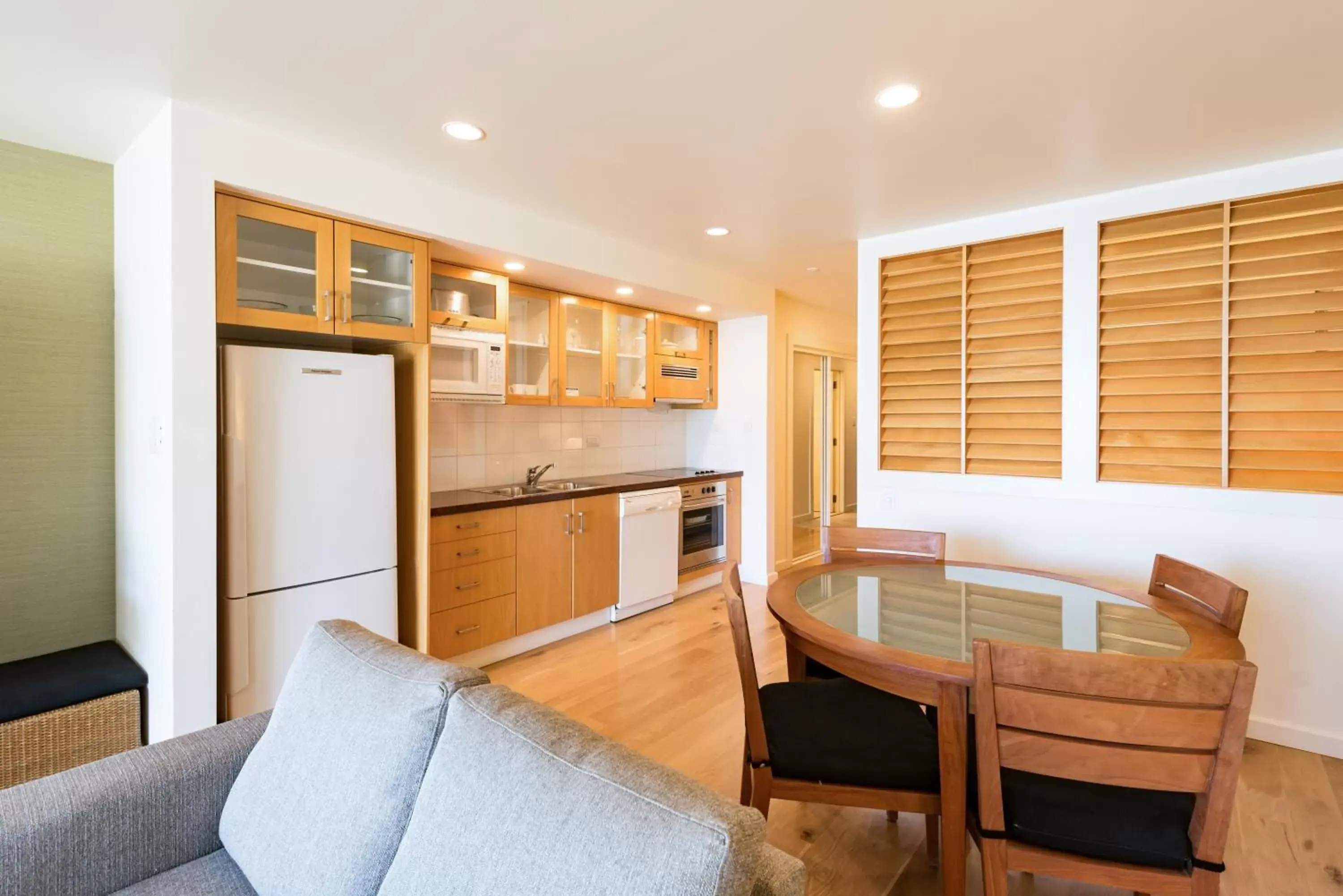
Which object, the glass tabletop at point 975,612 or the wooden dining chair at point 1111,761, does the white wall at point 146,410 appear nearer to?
the glass tabletop at point 975,612

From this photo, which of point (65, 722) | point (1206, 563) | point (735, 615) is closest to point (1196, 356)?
point (1206, 563)

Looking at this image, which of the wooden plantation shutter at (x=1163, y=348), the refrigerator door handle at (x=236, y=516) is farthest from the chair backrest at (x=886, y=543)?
the refrigerator door handle at (x=236, y=516)

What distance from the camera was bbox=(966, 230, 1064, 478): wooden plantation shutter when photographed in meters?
3.07

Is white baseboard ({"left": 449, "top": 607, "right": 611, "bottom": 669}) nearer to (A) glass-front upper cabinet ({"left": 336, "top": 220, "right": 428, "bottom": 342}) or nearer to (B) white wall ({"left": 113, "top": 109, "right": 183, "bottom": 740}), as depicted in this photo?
(B) white wall ({"left": 113, "top": 109, "right": 183, "bottom": 740})

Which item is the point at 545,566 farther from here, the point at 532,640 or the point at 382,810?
the point at 382,810

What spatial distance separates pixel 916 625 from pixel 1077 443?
1.79 meters

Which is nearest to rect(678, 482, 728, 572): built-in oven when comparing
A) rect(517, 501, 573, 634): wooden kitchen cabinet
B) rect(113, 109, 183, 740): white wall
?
rect(517, 501, 573, 634): wooden kitchen cabinet

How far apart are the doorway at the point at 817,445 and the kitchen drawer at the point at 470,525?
107 inches

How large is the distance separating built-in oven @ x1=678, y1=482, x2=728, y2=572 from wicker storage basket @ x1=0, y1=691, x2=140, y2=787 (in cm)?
307

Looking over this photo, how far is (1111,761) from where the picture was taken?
121cm

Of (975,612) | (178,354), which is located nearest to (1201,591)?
(975,612)

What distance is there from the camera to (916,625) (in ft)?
5.90

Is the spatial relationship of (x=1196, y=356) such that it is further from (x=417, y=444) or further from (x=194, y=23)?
(x=194, y=23)

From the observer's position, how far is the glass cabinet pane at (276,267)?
2348mm
